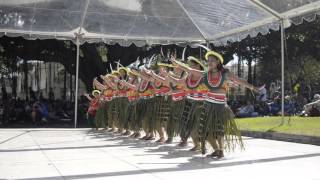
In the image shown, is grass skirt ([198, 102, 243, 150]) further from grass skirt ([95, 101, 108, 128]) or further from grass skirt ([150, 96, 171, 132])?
grass skirt ([95, 101, 108, 128])

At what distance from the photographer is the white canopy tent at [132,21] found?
570 inches

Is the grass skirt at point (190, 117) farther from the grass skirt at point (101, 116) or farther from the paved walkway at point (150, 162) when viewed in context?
the grass skirt at point (101, 116)

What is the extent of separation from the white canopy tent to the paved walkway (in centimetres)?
536

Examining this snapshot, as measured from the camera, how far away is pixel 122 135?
12.3 metres

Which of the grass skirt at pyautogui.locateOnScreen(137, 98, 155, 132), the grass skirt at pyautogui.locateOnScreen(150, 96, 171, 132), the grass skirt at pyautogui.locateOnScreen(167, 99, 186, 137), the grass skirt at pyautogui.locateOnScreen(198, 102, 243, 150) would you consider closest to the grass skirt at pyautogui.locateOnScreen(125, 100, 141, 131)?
the grass skirt at pyautogui.locateOnScreen(137, 98, 155, 132)

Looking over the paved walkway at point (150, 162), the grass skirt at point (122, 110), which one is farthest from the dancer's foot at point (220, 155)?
the grass skirt at point (122, 110)

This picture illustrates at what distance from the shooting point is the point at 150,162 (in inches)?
284

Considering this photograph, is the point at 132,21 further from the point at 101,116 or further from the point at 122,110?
the point at 122,110

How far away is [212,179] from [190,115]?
230 cm

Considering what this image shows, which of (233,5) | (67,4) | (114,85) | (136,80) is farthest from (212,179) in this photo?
(67,4)

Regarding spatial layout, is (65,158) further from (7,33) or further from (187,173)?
(7,33)

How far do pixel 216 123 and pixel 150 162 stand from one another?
1.14 metres

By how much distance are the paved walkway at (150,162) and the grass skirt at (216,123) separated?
36 centimetres

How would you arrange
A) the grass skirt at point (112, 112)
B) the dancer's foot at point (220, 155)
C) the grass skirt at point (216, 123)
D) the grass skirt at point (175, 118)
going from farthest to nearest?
the grass skirt at point (112, 112) < the grass skirt at point (175, 118) < the dancer's foot at point (220, 155) < the grass skirt at point (216, 123)
